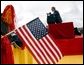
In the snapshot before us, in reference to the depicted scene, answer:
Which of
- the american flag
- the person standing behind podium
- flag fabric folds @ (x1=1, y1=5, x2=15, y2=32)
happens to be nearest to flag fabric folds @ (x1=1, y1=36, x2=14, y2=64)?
flag fabric folds @ (x1=1, y1=5, x2=15, y2=32)

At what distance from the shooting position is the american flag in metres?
4.92

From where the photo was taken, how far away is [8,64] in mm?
4621

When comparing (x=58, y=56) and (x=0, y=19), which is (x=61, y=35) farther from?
(x=0, y=19)

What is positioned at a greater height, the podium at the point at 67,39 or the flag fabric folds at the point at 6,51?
the flag fabric folds at the point at 6,51

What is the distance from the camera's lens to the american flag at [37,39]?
4.92 metres

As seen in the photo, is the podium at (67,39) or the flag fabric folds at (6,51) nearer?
the flag fabric folds at (6,51)

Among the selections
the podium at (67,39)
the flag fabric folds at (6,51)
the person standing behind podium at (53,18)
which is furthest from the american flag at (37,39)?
the person standing behind podium at (53,18)

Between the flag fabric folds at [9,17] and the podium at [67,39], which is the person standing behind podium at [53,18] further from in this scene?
the flag fabric folds at [9,17]

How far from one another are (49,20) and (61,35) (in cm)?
60

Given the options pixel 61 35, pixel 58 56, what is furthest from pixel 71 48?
pixel 58 56

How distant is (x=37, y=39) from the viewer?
5.00m

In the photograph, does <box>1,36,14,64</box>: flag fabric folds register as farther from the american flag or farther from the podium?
the podium


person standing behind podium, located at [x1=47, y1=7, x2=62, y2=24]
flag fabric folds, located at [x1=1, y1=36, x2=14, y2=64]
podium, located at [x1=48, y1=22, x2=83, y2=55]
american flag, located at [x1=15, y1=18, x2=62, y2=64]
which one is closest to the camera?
flag fabric folds, located at [x1=1, y1=36, x2=14, y2=64]

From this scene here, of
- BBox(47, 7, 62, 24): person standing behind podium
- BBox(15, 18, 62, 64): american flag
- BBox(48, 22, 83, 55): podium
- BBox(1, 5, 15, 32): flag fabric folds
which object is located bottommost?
BBox(48, 22, 83, 55): podium
